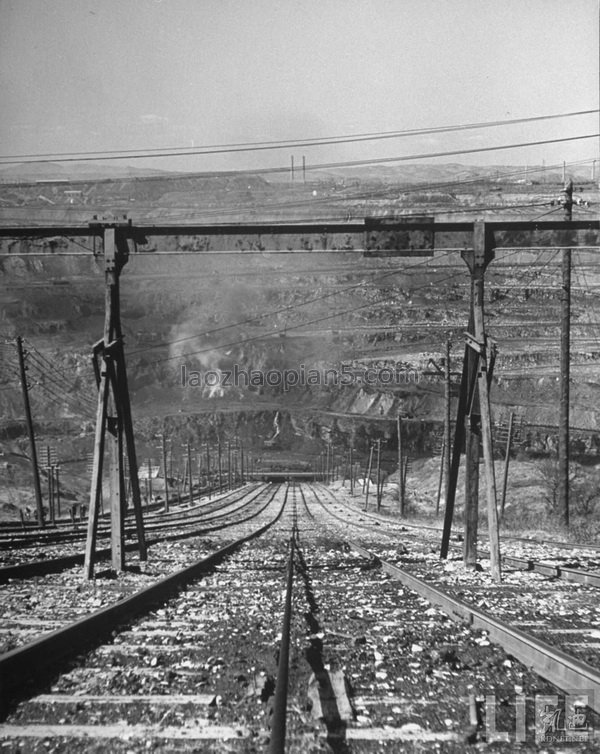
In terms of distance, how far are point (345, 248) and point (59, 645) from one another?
6.06 meters

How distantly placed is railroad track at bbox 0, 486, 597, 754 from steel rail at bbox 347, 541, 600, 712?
0.12 ft

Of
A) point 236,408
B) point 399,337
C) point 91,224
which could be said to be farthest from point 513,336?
point 91,224

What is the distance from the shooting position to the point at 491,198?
13438cm

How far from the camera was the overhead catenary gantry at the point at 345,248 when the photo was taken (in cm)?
868

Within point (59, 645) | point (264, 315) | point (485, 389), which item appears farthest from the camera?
point (264, 315)

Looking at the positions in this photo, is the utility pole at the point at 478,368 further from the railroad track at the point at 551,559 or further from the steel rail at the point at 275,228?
the railroad track at the point at 551,559

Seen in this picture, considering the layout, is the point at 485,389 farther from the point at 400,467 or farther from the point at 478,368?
the point at 400,467

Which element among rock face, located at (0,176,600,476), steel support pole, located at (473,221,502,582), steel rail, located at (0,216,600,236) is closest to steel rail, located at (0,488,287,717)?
steel support pole, located at (473,221,502,582)

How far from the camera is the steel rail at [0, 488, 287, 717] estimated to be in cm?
372

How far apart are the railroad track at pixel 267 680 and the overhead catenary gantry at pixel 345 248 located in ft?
8.80

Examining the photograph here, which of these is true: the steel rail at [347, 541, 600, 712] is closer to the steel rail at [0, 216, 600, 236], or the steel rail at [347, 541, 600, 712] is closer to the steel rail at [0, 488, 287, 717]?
the steel rail at [0, 488, 287, 717]

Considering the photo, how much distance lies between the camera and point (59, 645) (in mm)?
4348

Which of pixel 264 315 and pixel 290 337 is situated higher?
pixel 264 315

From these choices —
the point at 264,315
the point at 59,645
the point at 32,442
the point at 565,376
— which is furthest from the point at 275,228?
the point at 264,315
